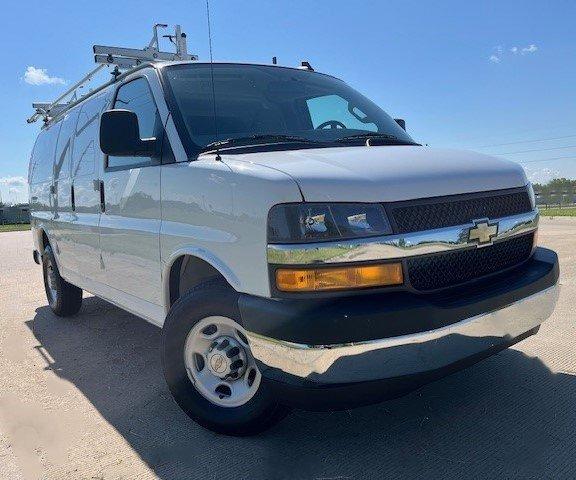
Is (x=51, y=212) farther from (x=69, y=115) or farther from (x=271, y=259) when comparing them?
(x=271, y=259)

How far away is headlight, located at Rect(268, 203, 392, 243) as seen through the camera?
215 cm

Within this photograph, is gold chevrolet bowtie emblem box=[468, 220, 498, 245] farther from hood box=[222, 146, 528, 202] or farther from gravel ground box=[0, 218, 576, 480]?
gravel ground box=[0, 218, 576, 480]

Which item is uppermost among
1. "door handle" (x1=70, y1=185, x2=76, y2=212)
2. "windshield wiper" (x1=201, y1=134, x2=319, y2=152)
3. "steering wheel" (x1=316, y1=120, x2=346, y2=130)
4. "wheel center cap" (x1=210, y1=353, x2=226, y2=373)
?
"steering wheel" (x1=316, y1=120, x2=346, y2=130)

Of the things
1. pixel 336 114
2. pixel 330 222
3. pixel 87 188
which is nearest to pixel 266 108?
pixel 336 114

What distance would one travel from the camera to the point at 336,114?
3.70 meters

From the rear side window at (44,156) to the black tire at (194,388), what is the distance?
357cm

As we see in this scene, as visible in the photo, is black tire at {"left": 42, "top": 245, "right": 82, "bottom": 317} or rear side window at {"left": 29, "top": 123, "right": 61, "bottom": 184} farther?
rear side window at {"left": 29, "top": 123, "right": 61, "bottom": 184}

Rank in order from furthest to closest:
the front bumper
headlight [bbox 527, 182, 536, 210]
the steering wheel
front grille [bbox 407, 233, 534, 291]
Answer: the steering wheel → headlight [bbox 527, 182, 536, 210] → front grille [bbox 407, 233, 534, 291] → the front bumper

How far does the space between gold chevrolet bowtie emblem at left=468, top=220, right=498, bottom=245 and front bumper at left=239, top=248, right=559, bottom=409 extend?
261mm

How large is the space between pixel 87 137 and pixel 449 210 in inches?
133

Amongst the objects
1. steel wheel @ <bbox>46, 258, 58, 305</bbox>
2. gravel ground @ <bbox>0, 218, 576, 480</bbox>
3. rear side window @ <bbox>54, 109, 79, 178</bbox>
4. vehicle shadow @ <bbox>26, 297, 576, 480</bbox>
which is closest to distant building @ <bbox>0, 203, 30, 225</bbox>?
steel wheel @ <bbox>46, 258, 58, 305</bbox>

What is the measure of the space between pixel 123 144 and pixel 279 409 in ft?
5.55

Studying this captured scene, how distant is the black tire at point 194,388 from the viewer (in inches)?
97.8

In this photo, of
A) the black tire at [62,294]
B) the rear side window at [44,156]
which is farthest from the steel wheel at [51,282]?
the rear side window at [44,156]
